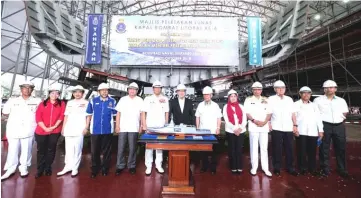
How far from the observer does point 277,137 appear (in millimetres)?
3783

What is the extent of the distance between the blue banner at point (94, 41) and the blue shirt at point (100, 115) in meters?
6.48

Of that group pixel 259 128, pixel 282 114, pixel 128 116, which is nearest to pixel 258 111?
pixel 259 128

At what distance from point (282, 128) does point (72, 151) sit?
13.6 feet

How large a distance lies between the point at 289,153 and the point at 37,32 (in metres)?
10.7

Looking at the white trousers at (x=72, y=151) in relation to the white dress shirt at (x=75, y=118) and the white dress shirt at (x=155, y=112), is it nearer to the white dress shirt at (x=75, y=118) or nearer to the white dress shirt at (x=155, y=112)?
the white dress shirt at (x=75, y=118)

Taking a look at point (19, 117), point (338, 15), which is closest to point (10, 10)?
point (19, 117)

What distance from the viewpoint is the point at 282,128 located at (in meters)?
3.76

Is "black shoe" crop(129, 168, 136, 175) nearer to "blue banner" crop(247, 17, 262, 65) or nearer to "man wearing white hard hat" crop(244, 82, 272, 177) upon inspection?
"man wearing white hard hat" crop(244, 82, 272, 177)

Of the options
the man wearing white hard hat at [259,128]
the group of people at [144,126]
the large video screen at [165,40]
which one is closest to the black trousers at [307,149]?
the group of people at [144,126]

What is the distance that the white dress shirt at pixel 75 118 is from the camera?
3588 millimetres

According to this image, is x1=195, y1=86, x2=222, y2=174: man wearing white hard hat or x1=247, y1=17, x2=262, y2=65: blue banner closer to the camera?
x1=195, y1=86, x2=222, y2=174: man wearing white hard hat

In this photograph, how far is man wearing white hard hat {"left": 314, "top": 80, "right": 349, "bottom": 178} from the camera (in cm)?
369

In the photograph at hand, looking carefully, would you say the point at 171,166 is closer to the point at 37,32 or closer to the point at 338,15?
the point at 37,32

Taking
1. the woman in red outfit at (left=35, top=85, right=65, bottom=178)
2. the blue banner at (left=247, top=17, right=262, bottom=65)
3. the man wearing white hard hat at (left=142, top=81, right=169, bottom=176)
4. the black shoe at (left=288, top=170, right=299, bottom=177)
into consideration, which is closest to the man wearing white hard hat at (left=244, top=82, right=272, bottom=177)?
the black shoe at (left=288, top=170, right=299, bottom=177)
